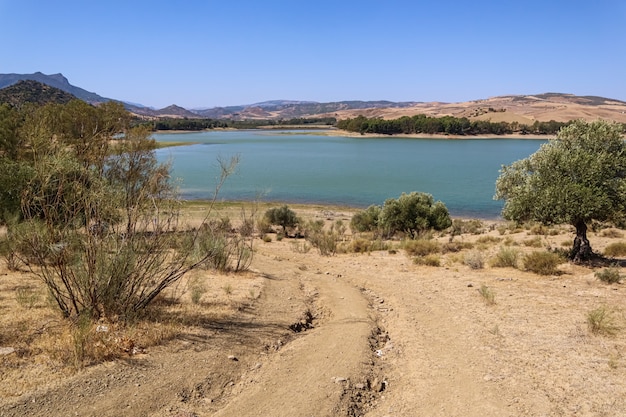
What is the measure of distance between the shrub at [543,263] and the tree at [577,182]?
3.21 feet

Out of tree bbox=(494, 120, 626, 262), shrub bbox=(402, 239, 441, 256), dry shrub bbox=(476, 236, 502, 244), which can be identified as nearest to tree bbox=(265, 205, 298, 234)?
shrub bbox=(402, 239, 441, 256)

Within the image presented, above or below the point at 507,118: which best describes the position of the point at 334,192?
below

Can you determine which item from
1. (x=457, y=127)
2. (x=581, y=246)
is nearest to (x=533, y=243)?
(x=581, y=246)

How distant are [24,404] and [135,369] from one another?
1.31 m

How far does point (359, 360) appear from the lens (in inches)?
277

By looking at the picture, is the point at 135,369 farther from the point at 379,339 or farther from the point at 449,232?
the point at 449,232

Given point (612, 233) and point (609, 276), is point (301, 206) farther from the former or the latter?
point (609, 276)

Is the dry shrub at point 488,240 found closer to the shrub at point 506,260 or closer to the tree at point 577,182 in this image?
the shrub at point 506,260

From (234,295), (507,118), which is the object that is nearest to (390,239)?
(234,295)

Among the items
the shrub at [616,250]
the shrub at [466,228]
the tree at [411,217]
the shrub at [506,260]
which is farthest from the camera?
the shrub at [466,228]

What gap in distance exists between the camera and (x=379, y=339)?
8.32 meters

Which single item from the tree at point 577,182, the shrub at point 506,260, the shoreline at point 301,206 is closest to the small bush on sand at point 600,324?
the tree at point 577,182

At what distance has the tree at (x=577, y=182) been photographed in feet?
40.8

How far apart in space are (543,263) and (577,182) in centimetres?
256
